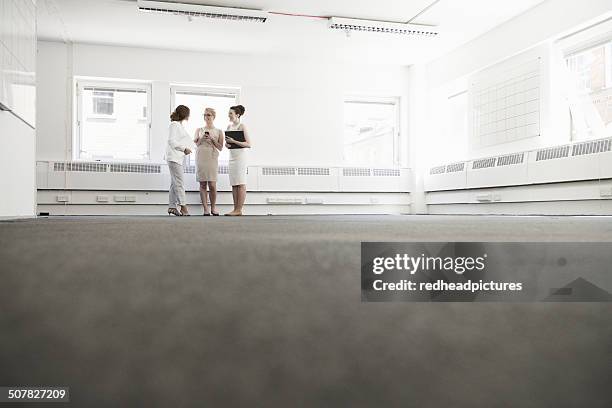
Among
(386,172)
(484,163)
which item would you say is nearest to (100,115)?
(386,172)

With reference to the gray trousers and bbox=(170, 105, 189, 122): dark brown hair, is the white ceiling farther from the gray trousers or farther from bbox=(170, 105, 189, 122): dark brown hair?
the gray trousers

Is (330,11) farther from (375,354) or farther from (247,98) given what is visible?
(375,354)

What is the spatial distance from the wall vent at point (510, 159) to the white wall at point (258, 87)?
232 centimetres

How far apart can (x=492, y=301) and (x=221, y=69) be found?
7858mm

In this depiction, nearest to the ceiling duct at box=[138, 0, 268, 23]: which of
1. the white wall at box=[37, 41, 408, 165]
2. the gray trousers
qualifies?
the white wall at box=[37, 41, 408, 165]

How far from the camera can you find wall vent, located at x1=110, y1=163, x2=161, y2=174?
23.6ft

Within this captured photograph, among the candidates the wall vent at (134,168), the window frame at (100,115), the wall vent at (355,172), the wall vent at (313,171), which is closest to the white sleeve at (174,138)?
the wall vent at (134,168)

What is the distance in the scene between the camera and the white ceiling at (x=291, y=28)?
19.2ft

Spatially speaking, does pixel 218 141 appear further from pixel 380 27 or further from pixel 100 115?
pixel 100 115

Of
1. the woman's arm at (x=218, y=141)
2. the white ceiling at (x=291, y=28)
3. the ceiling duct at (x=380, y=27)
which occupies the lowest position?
the woman's arm at (x=218, y=141)

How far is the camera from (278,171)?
7.80 m

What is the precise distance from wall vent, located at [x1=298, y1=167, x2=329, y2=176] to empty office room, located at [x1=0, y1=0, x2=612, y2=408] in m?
0.05

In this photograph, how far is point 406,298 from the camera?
0.32 metres

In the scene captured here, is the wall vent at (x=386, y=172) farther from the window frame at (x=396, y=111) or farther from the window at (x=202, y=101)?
the window at (x=202, y=101)
